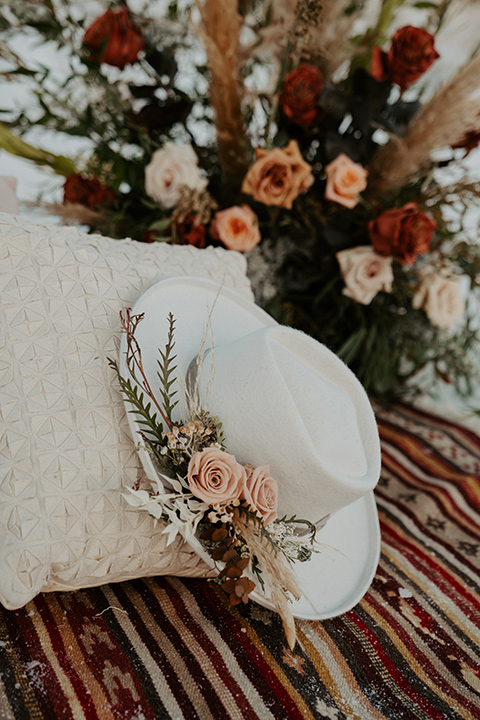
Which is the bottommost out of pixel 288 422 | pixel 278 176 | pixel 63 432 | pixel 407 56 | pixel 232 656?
pixel 232 656

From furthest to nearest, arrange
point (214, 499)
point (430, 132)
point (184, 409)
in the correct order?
point (430, 132) < point (184, 409) < point (214, 499)

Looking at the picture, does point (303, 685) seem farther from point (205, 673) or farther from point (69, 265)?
point (69, 265)

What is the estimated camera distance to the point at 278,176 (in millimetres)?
1330

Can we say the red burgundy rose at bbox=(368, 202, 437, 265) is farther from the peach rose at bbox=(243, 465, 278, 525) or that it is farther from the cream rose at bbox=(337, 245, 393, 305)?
the peach rose at bbox=(243, 465, 278, 525)

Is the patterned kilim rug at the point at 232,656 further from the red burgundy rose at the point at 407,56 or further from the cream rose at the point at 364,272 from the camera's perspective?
the red burgundy rose at the point at 407,56

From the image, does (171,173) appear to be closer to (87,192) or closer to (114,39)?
(87,192)

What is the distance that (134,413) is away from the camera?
756 millimetres

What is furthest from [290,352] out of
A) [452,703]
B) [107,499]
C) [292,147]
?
[292,147]

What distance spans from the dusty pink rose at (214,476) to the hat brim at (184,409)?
9 centimetres

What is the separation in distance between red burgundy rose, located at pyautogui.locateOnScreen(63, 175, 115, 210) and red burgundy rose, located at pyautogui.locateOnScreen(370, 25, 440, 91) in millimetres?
695

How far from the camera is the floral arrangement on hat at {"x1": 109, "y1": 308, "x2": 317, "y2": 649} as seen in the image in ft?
2.32

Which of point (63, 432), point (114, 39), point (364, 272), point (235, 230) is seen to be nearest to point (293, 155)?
point (235, 230)

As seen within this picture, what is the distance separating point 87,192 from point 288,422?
3.24ft

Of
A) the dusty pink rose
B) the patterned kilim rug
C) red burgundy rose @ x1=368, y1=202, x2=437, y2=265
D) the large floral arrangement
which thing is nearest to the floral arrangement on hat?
the dusty pink rose
